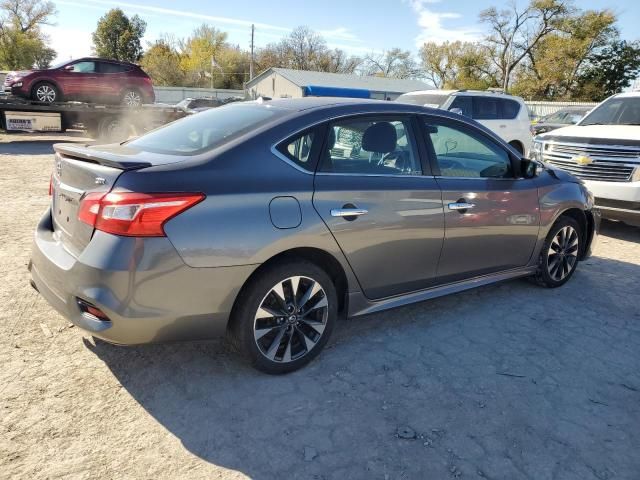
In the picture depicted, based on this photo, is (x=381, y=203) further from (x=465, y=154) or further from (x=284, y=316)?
(x=465, y=154)

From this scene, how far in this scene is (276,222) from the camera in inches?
110

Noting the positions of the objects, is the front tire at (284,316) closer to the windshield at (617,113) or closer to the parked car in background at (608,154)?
the parked car in background at (608,154)

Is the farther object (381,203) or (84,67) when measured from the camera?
(84,67)

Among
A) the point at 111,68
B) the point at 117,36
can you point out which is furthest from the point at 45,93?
the point at 117,36

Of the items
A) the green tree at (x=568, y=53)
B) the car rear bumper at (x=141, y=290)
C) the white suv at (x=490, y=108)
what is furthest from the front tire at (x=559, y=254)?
the green tree at (x=568, y=53)

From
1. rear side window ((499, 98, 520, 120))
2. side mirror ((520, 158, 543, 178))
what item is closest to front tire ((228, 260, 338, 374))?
side mirror ((520, 158, 543, 178))

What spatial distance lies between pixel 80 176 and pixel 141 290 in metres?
0.78

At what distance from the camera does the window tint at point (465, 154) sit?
147 inches

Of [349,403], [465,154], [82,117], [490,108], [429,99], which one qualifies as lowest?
[349,403]

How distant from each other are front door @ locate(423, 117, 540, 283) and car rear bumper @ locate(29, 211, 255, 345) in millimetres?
1695

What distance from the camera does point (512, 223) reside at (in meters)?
4.16

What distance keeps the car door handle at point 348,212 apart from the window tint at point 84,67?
14.0 metres

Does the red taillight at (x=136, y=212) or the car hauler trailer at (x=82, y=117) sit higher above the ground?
the red taillight at (x=136, y=212)

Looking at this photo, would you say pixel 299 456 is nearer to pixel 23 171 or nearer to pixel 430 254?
pixel 430 254
